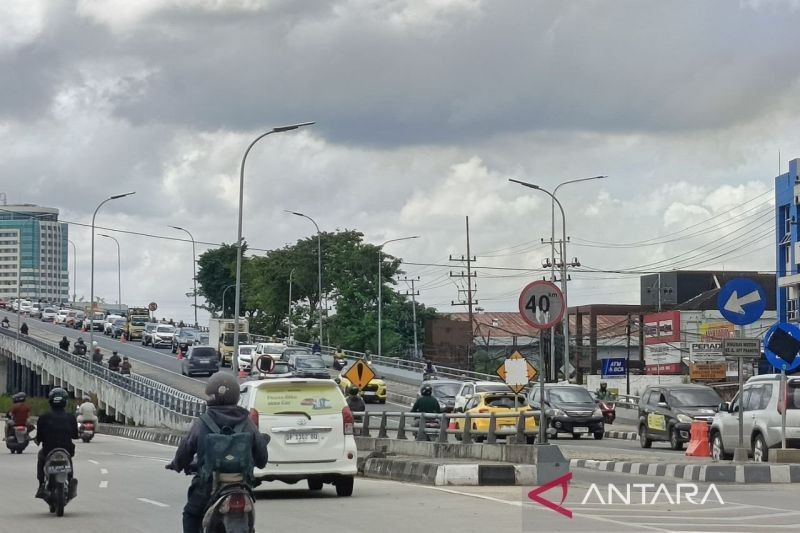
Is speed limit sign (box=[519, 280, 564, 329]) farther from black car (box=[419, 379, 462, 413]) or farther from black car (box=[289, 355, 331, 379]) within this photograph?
black car (box=[289, 355, 331, 379])

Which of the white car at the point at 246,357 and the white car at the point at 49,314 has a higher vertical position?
the white car at the point at 49,314

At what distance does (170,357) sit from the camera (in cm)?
9912

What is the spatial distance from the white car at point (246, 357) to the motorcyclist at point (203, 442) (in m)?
68.7

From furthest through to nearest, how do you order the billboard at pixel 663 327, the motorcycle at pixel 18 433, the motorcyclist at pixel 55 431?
the billboard at pixel 663 327, the motorcycle at pixel 18 433, the motorcyclist at pixel 55 431

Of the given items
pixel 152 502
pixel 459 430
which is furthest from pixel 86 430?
pixel 152 502

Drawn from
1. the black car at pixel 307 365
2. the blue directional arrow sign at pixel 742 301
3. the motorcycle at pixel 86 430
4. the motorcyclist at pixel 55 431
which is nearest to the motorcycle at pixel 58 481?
the motorcyclist at pixel 55 431

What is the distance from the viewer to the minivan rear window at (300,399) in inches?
765

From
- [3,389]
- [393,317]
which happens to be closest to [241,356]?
[393,317]

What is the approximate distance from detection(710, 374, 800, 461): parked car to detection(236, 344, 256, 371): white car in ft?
173

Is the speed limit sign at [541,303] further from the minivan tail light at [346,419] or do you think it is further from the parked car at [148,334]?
the parked car at [148,334]

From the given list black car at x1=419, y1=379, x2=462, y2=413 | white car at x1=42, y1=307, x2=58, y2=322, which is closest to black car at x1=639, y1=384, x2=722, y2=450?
black car at x1=419, y1=379, x2=462, y2=413

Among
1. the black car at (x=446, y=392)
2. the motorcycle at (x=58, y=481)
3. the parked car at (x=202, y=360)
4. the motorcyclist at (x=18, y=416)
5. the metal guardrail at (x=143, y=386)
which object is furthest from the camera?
the parked car at (x=202, y=360)

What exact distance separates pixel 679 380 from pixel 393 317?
50.0m

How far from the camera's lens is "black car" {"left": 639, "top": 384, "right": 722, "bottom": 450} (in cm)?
3534
